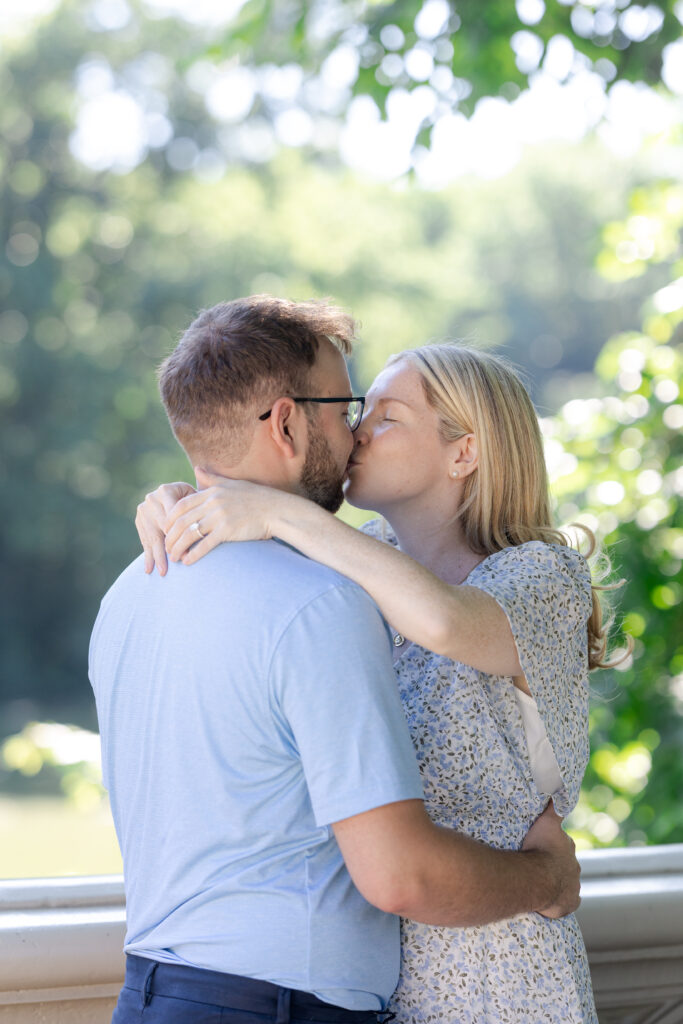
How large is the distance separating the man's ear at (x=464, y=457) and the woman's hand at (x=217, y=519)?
0.50 metres

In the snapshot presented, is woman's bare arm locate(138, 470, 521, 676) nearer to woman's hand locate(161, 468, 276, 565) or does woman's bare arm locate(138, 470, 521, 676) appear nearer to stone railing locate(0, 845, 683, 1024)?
woman's hand locate(161, 468, 276, 565)

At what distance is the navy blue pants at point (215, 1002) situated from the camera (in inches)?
54.8

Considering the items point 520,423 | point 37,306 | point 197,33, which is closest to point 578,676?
point 520,423

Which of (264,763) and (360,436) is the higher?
(360,436)

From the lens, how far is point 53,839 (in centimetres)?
1255

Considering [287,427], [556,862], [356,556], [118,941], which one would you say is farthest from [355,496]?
[118,941]

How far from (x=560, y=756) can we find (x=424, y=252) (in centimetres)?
2362

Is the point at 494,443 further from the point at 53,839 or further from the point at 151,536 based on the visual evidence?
the point at 53,839

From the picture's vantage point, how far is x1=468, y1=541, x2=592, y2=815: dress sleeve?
64.9 inches

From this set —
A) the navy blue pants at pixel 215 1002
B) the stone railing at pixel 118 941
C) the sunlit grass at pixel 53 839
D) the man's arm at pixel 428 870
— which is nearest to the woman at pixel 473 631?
the man's arm at pixel 428 870

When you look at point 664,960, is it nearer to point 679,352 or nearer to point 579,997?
point 579,997

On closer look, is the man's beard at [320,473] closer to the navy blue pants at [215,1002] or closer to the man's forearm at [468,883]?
the man's forearm at [468,883]

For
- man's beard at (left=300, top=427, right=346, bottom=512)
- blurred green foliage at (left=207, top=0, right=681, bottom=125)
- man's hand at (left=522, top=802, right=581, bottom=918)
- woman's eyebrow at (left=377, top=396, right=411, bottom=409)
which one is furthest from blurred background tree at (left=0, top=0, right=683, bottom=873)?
man's hand at (left=522, top=802, right=581, bottom=918)

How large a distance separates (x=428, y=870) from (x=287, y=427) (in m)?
0.66
